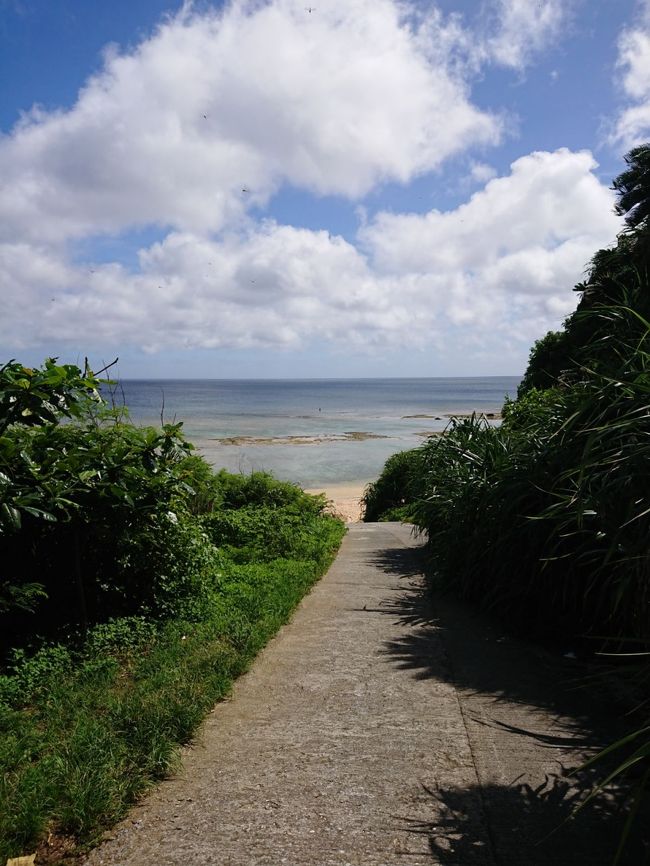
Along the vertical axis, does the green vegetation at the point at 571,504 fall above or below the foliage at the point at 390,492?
above

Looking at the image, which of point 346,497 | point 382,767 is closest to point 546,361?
point 346,497

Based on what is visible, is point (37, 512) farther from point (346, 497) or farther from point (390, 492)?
point (346, 497)

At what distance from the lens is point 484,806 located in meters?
2.77

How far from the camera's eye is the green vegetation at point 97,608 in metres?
3.08

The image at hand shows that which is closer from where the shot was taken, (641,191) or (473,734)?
(473,734)

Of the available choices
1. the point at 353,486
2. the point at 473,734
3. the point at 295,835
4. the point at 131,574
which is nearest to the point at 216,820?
the point at 295,835

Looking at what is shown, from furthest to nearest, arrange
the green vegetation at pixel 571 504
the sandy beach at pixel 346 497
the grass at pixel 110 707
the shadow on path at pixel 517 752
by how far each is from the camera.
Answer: the sandy beach at pixel 346 497, the green vegetation at pixel 571 504, the grass at pixel 110 707, the shadow on path at pixel 517 752

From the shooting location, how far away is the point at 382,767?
310 centimetres

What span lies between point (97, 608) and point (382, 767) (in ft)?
10.5

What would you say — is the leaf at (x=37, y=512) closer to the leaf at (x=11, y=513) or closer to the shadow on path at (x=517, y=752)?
the leaf at (x=11, y=513)

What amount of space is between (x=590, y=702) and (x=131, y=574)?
3.63 metres

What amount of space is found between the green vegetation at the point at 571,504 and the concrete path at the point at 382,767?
49 centimetres

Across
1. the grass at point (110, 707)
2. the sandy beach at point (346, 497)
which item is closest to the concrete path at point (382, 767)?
the grass at point (110, 707)

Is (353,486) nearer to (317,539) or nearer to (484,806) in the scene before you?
(317,539)
